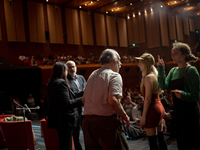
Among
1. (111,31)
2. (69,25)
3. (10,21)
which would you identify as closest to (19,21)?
(10,21)

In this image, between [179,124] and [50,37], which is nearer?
[179,124]

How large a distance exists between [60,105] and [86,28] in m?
13.7

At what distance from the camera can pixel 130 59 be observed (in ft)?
52.6

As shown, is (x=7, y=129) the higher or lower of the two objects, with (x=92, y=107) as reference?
lower

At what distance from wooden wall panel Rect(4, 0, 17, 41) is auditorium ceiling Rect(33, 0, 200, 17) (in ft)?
7.76

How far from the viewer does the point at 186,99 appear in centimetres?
186

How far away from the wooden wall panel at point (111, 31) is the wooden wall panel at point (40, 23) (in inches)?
215

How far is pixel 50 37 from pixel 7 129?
10894 millimetres

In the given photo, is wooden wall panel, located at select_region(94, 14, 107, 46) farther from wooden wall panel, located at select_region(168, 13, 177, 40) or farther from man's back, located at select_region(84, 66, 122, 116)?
man's back, located at select_region(84, 66, 122, 116)

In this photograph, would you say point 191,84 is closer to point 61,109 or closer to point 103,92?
point 103,92

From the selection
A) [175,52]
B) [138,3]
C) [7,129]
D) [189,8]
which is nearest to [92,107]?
[175,52]

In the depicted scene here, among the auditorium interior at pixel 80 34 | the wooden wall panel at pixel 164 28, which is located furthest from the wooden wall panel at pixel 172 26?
the wooden wall panel at pixel 164 28

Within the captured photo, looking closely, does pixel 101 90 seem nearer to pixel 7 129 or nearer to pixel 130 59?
pixel 7 129

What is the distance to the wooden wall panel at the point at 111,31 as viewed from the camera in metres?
16.6
